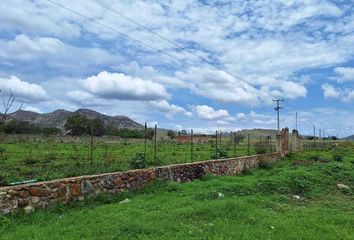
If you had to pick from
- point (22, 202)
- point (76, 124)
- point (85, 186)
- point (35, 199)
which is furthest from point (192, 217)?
point (76, 124)

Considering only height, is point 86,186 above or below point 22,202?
above

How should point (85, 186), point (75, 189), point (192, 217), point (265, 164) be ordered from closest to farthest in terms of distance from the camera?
point (192, 217) → point (75, 189) → point (85, 186) → point (265, 164)

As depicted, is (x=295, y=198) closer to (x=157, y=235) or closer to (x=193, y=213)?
(x=193, y=213)

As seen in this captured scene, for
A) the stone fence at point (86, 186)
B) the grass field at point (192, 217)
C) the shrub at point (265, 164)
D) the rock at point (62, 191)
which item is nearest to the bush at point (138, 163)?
the stone fence at point (86, 186)

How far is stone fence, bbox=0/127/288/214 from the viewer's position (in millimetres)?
8887

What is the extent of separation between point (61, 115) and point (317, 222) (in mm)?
112920

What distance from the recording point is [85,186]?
10.8 meters

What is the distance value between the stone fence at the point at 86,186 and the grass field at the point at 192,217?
26 centimetres

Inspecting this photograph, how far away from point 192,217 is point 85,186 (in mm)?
3289

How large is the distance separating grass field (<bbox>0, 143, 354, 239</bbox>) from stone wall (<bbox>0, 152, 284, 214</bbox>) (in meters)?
0.26

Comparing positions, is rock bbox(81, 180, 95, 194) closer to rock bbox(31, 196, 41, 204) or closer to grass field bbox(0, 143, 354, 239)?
grass field bbox(0, 143, 354, 239)

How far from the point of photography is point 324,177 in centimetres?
1809

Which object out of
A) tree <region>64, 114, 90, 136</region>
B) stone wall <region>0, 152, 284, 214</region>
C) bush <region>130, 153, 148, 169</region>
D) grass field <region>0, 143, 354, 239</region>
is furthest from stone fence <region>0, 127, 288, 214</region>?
tree <region>64, 114, 90, 136</region>

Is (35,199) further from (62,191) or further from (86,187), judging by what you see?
(86,187)
